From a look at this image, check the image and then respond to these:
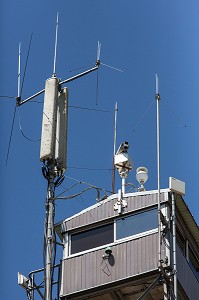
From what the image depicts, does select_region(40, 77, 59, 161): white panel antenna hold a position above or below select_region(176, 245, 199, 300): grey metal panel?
above

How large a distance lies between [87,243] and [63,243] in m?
0.90

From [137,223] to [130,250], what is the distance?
1.07m

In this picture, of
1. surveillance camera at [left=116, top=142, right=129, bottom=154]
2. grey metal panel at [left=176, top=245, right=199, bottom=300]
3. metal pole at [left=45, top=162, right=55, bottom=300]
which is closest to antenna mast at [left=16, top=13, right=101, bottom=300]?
metal pole at [left=45, top=162, right=55, bottom=300]

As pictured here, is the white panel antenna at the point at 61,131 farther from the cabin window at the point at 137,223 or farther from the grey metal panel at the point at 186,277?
the grey metal panel at the point at 186,277

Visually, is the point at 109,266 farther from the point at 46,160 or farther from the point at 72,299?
the point at 46,160

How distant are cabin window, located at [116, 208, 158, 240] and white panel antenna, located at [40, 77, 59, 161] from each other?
3.30 metres

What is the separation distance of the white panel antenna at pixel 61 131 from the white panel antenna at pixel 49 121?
8.1 inches

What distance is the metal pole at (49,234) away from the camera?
1273 inches

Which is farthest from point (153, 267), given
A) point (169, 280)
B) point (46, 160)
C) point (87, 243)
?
point (46, 160)

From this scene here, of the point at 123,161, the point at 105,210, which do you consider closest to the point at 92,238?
the point at 105,210

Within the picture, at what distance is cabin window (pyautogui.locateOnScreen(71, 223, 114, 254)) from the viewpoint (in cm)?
3359

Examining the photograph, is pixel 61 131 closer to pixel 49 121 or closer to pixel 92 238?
pixel 49 121

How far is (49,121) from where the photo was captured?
35.3m

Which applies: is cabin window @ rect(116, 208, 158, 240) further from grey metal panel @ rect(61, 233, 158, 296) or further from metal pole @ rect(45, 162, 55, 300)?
metal pole @ rect(45, 162, 55, 300)
